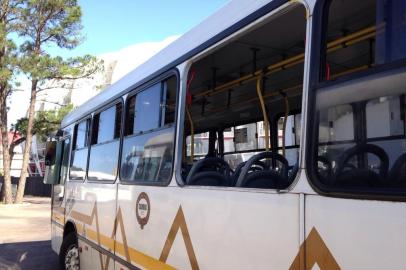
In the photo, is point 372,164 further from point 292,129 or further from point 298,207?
point 292,129

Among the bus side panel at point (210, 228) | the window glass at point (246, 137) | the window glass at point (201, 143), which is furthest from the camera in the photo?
the window glass at point (246, 137)

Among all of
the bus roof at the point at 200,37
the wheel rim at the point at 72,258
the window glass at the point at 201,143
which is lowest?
the wheel rim at the point at 72,258

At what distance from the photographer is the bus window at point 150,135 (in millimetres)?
3697

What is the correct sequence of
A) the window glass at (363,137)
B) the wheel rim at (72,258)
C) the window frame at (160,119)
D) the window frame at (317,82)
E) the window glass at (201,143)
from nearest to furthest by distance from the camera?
the window glass at (363,137) < the window frame at (317,82) < the window frame at (160,119) < the window glass at (201,143) < the wheel rim at (72,258)

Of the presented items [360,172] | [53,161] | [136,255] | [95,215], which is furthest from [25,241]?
[360,172]

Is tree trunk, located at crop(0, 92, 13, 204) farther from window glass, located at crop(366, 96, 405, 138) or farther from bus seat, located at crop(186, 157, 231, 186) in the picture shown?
window glass, located at crop(366, 96, 405, 138)

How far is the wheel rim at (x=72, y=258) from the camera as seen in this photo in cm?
640

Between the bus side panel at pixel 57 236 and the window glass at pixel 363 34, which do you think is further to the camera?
the bus side panel at pixel 57 236

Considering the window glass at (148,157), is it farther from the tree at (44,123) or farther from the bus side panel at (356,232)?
the tree at (44,123)

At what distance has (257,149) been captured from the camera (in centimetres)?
570

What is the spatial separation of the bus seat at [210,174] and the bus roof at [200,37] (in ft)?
2.52

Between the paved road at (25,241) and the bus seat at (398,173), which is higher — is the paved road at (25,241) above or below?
below

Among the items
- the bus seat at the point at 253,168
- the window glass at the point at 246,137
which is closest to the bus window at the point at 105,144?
the window glass at the point at 246,137

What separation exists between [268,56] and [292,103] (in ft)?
3.55
